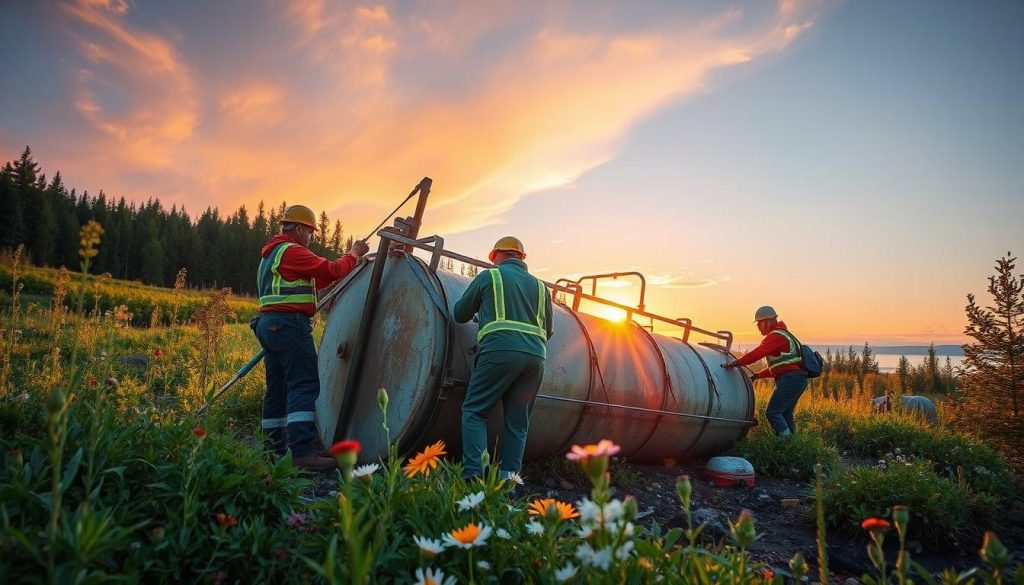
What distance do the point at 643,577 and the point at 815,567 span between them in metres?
3.20

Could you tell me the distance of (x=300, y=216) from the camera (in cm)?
528

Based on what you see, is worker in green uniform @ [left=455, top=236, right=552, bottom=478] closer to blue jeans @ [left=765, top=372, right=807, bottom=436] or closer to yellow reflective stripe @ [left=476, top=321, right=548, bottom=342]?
yellow reflective stripe @ [left=476, top=321, right=548, bottom=342]

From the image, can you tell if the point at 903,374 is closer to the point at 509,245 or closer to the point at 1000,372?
the point at 1000,372

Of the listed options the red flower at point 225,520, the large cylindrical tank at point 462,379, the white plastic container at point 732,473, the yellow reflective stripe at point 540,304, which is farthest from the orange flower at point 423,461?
the white plastic container at point 732,473

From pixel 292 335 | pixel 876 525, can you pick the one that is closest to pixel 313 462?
pixel 292 335

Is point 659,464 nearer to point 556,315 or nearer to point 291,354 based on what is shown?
point 556,315

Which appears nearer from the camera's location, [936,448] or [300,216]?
[300,216]

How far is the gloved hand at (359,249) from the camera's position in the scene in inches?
203

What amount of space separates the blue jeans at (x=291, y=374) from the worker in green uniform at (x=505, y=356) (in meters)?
1.41

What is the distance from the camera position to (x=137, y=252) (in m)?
65.5

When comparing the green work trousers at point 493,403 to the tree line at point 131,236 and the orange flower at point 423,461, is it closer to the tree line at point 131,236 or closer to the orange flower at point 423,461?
the orange flower at point 423,461

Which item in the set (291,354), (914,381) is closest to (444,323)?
(291,354)

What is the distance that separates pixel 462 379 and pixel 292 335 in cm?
158

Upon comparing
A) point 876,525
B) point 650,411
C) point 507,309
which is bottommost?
point 650,411
